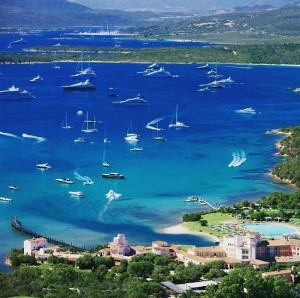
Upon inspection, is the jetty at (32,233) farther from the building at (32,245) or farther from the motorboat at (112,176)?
the motorboat at (112,176)

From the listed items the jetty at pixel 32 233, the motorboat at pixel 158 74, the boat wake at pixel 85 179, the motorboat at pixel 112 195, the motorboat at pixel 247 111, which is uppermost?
the motorboat at pixel 158 74

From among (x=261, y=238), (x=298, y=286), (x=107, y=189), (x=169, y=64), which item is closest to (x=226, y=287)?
(x=298, y=286)

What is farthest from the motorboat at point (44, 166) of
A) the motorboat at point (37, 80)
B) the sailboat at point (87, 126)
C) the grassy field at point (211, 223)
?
the motorboat at point (37, 80)

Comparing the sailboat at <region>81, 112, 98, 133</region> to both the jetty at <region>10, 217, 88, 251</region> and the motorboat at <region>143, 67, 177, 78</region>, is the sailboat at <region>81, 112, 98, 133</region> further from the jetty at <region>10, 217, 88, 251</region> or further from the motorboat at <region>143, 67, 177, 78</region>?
the motorboat at <region>143, 67, 177, 78</region>

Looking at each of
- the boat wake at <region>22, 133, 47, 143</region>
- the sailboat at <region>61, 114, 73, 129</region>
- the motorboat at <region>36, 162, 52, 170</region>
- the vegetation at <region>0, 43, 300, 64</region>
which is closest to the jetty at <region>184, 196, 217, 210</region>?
the motorboat at <region>36, 162, 52, 170</region>

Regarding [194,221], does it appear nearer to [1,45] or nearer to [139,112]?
[139,112]

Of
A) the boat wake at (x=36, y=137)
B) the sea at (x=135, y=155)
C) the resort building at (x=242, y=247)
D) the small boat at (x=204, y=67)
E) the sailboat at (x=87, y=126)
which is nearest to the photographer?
the resort building at (x=242, y=247)
